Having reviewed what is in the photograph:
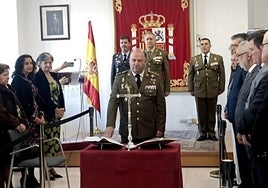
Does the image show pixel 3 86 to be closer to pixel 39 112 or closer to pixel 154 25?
pixel 39 112

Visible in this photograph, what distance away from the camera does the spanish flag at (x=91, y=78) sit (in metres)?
8.88

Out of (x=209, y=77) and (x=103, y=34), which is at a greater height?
(x=103, y=34)

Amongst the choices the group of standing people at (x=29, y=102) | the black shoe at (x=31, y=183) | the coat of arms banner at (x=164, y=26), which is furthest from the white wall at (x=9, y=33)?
the black shoe at (x=31, y=183)

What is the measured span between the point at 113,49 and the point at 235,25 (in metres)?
2.27

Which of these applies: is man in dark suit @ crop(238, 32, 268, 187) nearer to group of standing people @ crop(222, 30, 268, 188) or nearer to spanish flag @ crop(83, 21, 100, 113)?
group of standing people @ crop(222, 30, 268, 188)

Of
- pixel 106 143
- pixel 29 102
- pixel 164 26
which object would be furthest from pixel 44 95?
pixel 164 26

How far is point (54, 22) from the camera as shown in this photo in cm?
924

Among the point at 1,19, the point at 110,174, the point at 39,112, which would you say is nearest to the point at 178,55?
the point at 1,19

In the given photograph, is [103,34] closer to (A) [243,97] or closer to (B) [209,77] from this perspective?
(B) [209,77]

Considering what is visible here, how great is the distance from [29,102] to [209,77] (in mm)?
3024

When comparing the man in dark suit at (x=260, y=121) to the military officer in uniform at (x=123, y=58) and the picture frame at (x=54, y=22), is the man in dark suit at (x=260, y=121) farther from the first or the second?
the picture frame at (x=54, y=22)

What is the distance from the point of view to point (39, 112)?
5797 millimetres

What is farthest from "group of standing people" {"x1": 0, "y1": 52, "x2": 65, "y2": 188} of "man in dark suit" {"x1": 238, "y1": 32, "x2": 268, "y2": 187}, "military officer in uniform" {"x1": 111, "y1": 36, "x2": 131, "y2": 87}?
"man in dark suit" {"x1": 238, "y1": 32, "x2": 268, "y2": 187}

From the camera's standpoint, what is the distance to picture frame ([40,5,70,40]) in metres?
9.23
